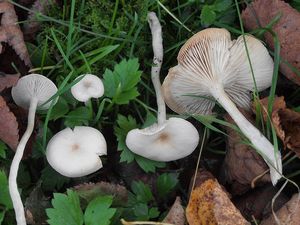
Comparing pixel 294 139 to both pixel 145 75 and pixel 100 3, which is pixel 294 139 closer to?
pixel 145 75

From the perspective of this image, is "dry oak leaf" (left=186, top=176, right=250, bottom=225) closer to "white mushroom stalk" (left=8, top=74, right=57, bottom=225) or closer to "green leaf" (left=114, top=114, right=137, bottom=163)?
"green leaf" (left=114, top=114, right=137, bottom=163)

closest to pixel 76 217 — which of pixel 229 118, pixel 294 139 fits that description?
pixel 229 118

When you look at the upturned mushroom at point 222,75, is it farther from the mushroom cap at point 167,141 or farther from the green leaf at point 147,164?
the green leaf at point 147,164

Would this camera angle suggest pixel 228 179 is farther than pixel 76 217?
Yes

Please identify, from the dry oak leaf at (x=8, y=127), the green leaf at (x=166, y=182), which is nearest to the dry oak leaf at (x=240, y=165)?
Answer: the green leaf at (x=166, y=182)

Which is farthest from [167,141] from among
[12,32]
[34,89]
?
[12,32]
